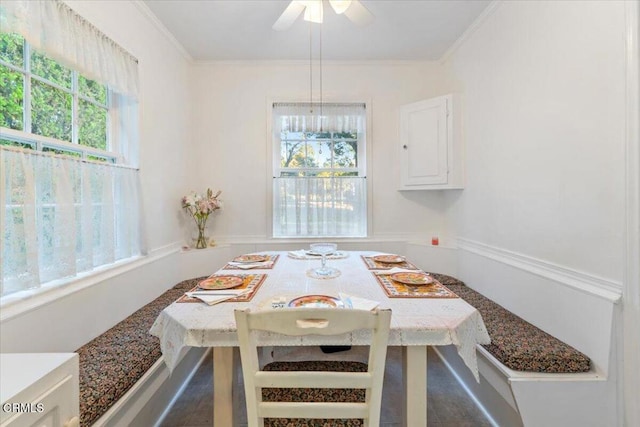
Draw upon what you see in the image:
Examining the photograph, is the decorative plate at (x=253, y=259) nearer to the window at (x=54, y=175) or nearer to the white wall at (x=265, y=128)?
the window at (x=54, y=175)

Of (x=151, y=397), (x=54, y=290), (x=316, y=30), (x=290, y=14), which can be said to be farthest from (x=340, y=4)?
(x=151, y=397)

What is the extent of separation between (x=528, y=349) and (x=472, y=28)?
7.95 ft

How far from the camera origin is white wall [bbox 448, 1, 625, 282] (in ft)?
4.41

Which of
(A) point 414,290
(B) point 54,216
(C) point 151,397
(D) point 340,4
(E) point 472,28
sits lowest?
(C) point 151,397

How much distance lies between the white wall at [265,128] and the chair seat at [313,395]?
1.96 meters

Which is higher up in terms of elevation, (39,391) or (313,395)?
(39,391)

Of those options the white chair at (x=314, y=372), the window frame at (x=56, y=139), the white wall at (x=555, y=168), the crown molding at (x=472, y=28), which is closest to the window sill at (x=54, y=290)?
the window frame at (x=56, y=139)

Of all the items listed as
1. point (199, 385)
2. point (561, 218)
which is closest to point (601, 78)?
point (561, 218)

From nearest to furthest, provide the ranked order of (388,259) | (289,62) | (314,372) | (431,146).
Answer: (314,372) → (388,259) → (431,146) → (289,62)

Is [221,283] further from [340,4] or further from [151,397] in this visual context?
[340,4]

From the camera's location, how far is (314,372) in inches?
36.5

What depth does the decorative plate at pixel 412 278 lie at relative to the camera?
4.73 ft

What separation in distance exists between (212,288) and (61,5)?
5.12ft

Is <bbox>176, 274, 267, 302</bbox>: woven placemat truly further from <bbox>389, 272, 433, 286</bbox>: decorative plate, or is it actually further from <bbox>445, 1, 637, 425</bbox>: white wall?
<bbox>445, 1, 637, 425</bbox>: white wall
